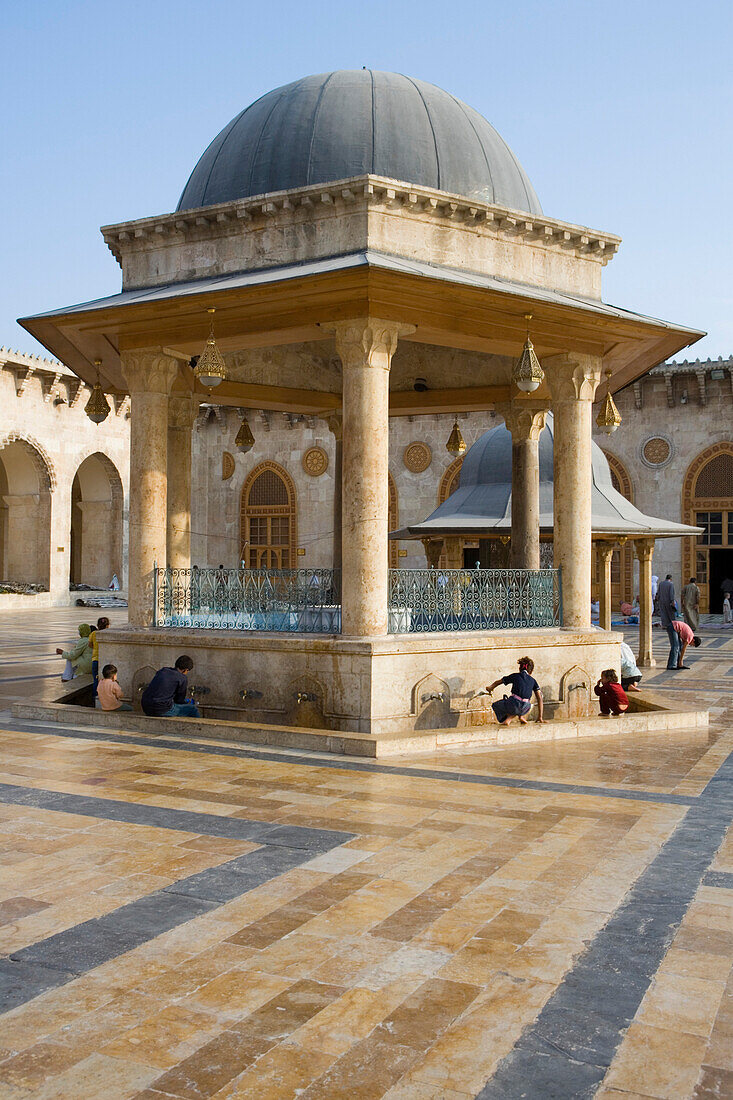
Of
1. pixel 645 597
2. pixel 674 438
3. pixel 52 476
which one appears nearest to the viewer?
pixel 645 597

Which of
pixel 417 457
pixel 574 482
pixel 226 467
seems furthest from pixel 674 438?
pixel 574 482

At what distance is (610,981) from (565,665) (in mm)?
5616

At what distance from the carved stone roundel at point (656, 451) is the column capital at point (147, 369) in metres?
19.6

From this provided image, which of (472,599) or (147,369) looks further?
(147,369)

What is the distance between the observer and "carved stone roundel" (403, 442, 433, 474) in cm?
2778

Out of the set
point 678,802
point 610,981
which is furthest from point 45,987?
point 678,802

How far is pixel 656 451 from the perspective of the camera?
26094 mm

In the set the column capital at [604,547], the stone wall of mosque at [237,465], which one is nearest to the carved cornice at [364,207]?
the column capital at [604,547]

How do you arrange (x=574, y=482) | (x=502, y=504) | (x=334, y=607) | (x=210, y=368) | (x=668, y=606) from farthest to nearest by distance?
(x=668, y=606)
(x=502, y=504)
(x=574, y=482)
(x=334, y=607)
(x=210, y=368)

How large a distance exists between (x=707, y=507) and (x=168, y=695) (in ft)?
68.2

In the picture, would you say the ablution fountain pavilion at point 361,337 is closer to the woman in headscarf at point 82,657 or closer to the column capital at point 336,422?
the woman in headscarf at point 82,657

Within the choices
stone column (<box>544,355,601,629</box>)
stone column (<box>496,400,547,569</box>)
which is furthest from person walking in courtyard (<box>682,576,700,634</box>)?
stone column (<box>544,355,601,629</box>)

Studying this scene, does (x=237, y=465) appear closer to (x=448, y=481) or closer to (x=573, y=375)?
(x=448, y=481)

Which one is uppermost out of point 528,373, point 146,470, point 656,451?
point 656,451
